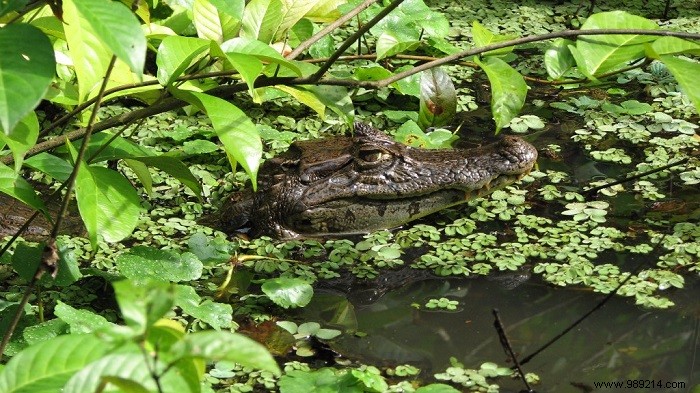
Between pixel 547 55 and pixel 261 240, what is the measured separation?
1736mm

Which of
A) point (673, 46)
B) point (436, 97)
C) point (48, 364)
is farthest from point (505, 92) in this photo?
point (436, 97)

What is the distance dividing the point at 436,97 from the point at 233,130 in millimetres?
2930

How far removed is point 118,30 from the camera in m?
1.71

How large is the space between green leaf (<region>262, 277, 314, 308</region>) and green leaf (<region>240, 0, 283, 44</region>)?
1022 millimetres

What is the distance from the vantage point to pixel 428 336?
11.9 feet

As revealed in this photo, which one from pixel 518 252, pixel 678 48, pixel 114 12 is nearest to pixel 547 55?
pixel 678 48

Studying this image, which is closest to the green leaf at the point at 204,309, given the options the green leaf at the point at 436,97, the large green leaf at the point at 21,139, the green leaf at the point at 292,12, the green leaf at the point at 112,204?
the green leaf at the point at 112,204

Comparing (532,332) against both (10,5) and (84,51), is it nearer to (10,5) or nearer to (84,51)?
(84,51)

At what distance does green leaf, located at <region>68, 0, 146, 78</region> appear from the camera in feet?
5.48

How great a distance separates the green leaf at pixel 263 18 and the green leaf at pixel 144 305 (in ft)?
6.41

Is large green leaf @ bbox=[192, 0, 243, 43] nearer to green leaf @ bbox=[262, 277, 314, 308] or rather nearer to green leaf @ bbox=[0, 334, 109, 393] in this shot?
green leaf @ bbox=[262, 277, 314, 308]

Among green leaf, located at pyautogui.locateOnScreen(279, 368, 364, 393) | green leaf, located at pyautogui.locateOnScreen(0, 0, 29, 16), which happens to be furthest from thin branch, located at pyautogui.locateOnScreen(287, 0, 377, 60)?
green leaf, located at pyautogui.locateOnScreen(0, 0, 29, 16)

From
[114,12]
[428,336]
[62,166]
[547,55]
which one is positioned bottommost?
[428,336]

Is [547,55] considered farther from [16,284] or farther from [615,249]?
[16,284]
